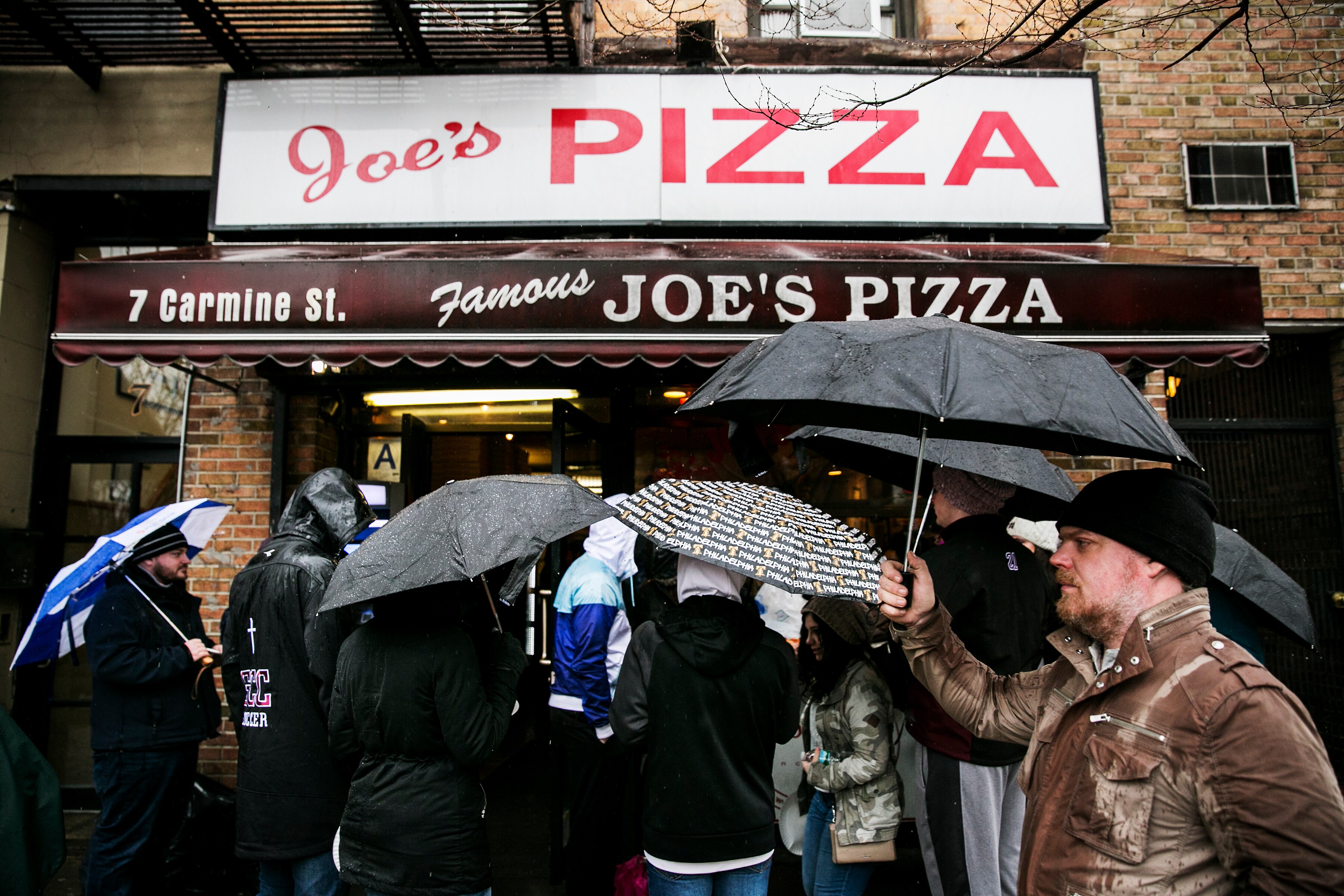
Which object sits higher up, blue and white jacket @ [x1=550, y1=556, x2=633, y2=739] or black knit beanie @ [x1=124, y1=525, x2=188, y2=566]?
black knit beanie @ [x1=124, y1=525, x2=188, y2=566]

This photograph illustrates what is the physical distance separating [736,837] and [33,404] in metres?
6.56

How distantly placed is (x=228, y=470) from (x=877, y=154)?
5173 millimetres

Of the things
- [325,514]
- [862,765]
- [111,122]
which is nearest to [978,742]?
[862,765]

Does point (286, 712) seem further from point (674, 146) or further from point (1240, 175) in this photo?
point (1240, 175)

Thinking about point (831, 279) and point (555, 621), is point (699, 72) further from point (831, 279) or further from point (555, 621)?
point (555, 621)

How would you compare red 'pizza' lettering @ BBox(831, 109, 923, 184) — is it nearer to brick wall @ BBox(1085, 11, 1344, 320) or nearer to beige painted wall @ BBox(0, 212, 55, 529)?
brick wall @ BBox(1085, 11, 1344, 320)

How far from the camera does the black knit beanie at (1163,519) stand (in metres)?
1.90

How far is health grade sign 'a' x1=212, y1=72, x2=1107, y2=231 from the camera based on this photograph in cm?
573

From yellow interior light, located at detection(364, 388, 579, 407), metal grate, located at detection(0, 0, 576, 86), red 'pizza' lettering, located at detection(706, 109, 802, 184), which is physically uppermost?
metal grate, located at detection(0, 0, 576, 86)

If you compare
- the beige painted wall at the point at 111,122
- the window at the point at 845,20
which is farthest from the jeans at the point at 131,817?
the window at the point at 845,20

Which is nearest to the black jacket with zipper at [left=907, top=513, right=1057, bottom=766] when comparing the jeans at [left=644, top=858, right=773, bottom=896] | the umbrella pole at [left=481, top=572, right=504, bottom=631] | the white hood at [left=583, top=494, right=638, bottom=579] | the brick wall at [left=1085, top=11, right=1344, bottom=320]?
the jeans at [left=644, top=858, right=773, bottom=896]

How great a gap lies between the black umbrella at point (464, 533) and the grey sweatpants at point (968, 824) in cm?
171

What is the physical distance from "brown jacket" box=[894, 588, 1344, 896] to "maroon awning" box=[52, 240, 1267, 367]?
2.91m

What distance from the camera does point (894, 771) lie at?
3488mm
